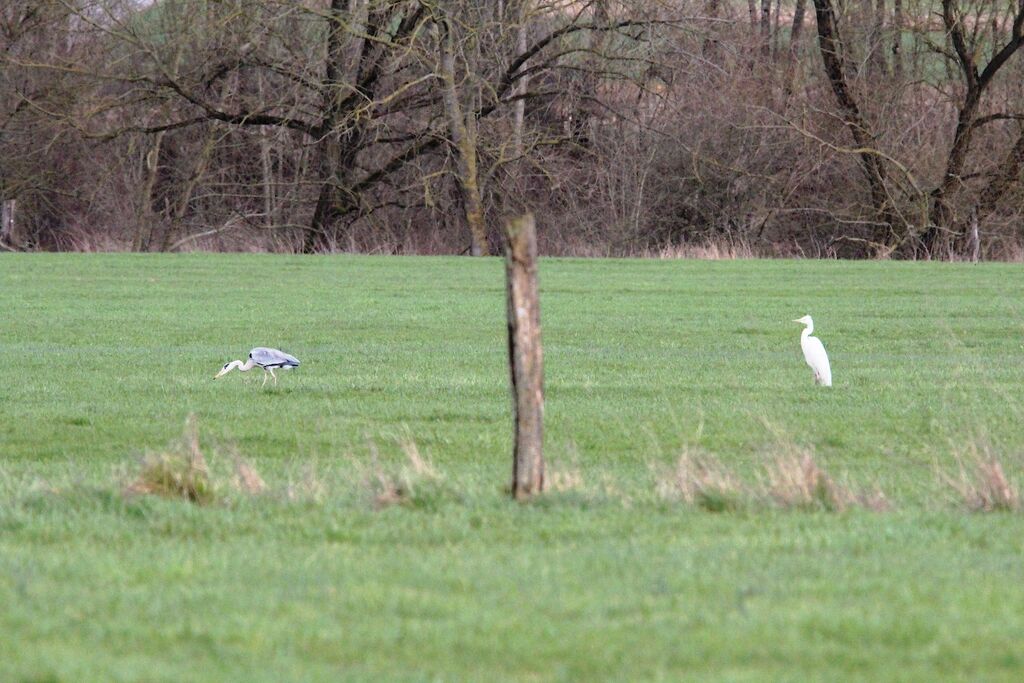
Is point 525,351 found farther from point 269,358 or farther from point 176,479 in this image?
point 269,358

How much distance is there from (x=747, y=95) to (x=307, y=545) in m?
37.7

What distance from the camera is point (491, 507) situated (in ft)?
25.5

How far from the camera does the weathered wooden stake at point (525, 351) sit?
793cm

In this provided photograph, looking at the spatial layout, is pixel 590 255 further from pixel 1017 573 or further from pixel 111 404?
pixel 1017 573

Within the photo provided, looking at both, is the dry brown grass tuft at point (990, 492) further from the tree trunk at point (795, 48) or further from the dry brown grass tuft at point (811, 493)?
the tree trunk at point (795, 48)

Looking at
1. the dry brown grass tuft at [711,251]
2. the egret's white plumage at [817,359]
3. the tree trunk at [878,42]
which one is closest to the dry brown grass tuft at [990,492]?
the egret's white plumage at [817,359]

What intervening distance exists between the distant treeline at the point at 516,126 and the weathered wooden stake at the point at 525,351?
101 feet

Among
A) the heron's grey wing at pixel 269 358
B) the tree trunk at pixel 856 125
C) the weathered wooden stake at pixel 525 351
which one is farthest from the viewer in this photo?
the tree trunk at pixel 856 125

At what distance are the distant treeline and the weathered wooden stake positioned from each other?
3065 cm

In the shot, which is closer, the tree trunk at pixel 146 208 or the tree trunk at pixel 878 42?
the tree trunk at pixel 878 42

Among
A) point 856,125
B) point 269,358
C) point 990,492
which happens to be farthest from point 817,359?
point 856,125

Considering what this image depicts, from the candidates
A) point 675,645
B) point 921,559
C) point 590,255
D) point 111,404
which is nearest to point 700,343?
point 111,404

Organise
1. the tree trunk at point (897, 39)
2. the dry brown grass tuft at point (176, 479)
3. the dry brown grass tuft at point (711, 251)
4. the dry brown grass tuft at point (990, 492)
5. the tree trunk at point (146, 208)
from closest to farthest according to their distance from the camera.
A: 1. the dry brown grass tuft at point (176, 479)
2. the dry brown grass tuft at point (990, 492)
3. the dry brown grass tuft at point (711, 251)
4. the tree trunk at point (897, 39)
5. the tree trunk at point (146, 208)

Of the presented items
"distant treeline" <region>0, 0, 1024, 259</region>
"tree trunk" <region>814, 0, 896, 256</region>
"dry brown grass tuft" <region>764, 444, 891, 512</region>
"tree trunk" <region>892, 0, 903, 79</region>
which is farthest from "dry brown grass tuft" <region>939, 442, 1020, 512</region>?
"tree trunk" <region>892, 0, 903, 79</region>
